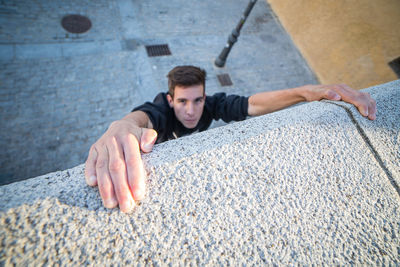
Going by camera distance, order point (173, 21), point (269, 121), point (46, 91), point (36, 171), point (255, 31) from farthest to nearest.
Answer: point (255, 31) → point (173, 21) → point (46, 91) → point (36, 171) → point (269, 121)

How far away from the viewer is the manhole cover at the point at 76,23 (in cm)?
504

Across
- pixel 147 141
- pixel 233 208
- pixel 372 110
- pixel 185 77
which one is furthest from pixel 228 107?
pixel 233 208

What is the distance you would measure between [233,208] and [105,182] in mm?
572

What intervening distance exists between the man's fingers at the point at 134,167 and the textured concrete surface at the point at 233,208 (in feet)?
0.13

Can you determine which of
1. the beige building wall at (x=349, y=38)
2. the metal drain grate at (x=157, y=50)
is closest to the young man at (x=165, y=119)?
the metal drain grate at (x=157, y=50)

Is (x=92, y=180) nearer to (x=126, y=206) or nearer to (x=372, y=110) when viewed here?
(x=126, y=206)

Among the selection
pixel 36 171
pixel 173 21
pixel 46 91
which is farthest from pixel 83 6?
pixel 36 171

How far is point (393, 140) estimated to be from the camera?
1110mm

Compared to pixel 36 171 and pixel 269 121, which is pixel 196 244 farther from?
pixel 36 171

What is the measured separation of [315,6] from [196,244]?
798cm

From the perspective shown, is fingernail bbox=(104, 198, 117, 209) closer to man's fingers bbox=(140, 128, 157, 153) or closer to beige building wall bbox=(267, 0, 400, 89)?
man's fingers bbox=(140, 128, 157, 153)

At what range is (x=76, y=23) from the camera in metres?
5.15

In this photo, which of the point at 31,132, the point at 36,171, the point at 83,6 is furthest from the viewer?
the point at 83,6

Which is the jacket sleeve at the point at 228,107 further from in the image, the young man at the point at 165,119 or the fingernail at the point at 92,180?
the fingernail at the point at 92,180
